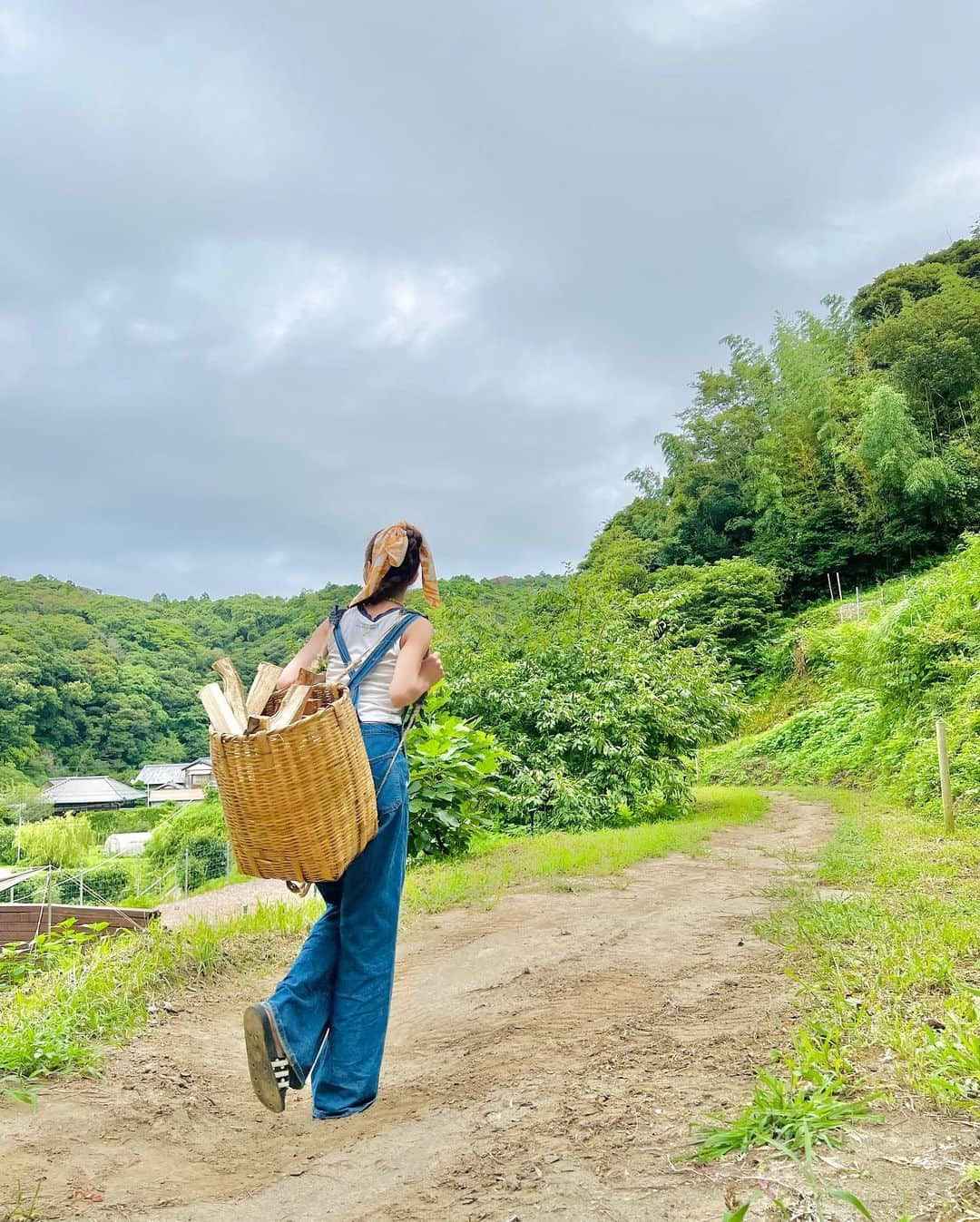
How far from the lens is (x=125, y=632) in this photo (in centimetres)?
6812

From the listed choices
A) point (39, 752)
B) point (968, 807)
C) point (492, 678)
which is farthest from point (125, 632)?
point (968, 807)

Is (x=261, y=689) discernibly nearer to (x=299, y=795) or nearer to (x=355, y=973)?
(x=299, y=795)

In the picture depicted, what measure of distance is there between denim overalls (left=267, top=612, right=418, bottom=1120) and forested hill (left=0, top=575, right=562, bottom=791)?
5001cm

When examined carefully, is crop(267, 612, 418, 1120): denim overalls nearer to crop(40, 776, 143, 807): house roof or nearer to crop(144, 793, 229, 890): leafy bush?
crop(144, 793, 229, 890): leafy bush

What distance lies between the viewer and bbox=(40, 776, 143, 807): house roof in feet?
207

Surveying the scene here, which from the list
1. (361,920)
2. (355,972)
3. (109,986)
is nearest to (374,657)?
(361,920)

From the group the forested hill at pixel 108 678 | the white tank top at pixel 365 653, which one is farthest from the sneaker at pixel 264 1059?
the forested hill at pixel 108 678

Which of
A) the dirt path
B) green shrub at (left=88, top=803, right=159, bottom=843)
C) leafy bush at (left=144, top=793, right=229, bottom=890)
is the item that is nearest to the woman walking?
the dirt path

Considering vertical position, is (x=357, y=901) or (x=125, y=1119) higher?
(x=357, y=901)

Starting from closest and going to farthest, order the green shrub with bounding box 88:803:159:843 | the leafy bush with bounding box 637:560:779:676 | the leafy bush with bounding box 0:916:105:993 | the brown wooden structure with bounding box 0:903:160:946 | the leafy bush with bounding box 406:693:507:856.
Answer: the leafy bush with bounding box 0:916:105:993 < the brown wooden structure with bounding box 0:903:160:946 < the leafy bush with bounding box 406:693:507:856 < the leafy bush with bounding box 637:560:779:676 < the green shrub with bounding box 88:803:159:843

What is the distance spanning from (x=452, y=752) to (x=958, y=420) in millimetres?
36648

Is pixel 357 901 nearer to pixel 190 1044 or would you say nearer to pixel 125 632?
pixel 190 1044

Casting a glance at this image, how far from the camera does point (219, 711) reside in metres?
2.74

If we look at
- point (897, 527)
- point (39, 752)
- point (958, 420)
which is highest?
point (958, 420)
